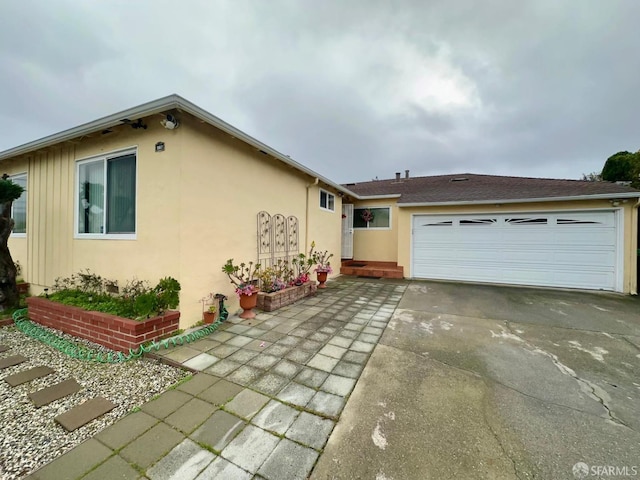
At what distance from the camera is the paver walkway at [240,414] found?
1.48m

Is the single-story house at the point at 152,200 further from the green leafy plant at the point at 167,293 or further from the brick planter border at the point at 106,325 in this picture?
the brick planter border at the point at 106,325

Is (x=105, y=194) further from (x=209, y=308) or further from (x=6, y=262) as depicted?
(x=209, y=308)

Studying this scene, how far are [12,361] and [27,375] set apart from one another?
23.7 inches

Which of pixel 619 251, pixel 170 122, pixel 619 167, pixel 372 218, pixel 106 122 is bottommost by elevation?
pixel 619 251

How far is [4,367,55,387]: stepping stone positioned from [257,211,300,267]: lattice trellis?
10.5 ft

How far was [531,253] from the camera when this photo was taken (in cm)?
734

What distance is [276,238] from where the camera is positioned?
5.71 meters

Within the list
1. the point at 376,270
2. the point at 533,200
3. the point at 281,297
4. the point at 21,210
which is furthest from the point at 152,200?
the point at 533,200

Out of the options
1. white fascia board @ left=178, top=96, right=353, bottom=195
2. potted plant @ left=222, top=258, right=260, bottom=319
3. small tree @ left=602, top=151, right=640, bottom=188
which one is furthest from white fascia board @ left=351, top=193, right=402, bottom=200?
small tree @ left=602, top=151, right=640, bottom=188

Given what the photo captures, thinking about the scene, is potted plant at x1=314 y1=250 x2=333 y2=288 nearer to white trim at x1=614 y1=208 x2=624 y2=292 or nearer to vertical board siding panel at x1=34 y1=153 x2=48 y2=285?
vertical board siding panel at x1=34 y1=153 x2=48 y2=285

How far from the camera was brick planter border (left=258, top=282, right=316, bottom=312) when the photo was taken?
15.0ft

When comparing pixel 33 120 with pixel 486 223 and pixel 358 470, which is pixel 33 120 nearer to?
pixel 358 470

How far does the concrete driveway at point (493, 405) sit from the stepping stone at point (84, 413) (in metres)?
1.83

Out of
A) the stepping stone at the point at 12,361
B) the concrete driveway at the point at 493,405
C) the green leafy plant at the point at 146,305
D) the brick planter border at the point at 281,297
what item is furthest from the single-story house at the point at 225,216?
the concrete driveway at the point at 493,405
